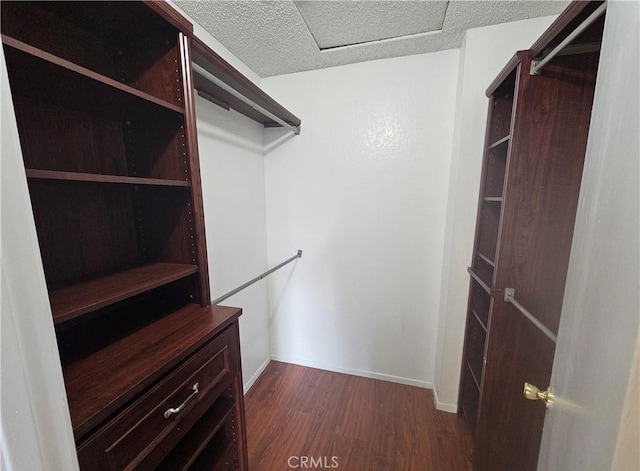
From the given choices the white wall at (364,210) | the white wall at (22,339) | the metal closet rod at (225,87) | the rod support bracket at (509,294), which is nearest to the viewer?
the white wall at (22,339)

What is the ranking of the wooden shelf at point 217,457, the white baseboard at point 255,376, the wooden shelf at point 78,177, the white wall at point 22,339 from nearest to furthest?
the white wall at point 22,339, the wooden shelf at point 78,177, the wooden shelf at point 217,457, the white baseboard at point 255,376

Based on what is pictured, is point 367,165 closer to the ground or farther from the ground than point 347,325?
farther from the ground

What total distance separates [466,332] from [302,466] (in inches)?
51.7

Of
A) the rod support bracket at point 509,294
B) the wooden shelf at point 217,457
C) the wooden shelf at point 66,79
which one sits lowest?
the wooden shelf at point 217,457

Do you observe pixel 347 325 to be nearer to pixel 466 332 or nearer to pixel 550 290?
pixel 466 332

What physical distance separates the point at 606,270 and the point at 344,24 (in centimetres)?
164

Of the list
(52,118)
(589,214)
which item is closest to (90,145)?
(52,118)

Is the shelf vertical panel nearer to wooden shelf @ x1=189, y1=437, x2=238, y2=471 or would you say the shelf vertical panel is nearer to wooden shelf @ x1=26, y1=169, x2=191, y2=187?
wooden shelf @ x1=26, y1=169, x2=191, y2=187

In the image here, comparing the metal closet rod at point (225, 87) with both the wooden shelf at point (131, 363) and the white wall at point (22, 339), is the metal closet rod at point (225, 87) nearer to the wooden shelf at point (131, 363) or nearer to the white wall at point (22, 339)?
the white wall at point (22, 339)

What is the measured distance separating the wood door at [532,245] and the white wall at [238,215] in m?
1.58

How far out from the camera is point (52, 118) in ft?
2.62

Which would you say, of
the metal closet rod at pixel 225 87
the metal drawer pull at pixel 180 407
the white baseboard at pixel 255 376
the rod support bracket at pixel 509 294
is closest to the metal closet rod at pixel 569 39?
the rod support bracket at pixel 509 294

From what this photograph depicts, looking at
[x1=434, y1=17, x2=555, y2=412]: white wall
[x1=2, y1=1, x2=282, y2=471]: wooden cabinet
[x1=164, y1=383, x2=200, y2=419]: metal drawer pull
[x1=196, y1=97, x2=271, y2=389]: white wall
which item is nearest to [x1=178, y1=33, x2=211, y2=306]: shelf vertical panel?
[x1=2, y1=1, x2=282, y2=471]: wooden cabinet

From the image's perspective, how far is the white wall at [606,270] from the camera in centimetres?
39
